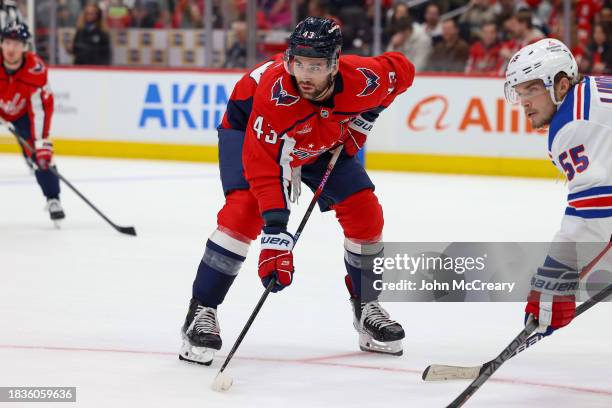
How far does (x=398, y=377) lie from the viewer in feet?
11.8

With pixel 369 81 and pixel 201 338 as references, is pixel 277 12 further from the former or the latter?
pixel 201 338

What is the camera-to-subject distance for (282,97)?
3.51 metres

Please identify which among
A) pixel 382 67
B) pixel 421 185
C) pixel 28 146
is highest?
pixel 382 67

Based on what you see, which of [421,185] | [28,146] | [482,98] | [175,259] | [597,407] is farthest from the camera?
[482,98]

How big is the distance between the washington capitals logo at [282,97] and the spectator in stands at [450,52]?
21.3 feet

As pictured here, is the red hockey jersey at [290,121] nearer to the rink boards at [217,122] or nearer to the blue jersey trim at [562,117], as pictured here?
the blue jersey trim at [562,117]

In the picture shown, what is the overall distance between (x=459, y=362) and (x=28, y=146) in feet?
13.1

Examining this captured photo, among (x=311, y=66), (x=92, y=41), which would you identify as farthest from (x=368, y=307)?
(x=92, y=41)

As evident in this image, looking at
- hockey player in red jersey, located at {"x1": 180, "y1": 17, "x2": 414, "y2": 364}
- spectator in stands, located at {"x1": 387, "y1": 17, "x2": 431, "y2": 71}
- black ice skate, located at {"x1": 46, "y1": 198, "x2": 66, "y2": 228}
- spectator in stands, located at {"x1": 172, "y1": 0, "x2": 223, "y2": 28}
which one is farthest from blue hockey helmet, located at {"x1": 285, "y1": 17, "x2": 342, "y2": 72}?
spectator in stands, located at {"x1": 172, "y1": 0, "x2": 223, "y2": 28}

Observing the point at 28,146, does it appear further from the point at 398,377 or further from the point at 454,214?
the point at 398,377

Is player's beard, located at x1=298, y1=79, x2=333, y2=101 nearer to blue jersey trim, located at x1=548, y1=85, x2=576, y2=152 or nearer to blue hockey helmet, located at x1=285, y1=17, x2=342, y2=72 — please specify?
blue hockey helmet, located at x1=285, y1=17, x2=342, y2=72

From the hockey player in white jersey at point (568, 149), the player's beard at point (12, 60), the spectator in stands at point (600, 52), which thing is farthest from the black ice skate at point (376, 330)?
the spectator in stands at point (600, 52)

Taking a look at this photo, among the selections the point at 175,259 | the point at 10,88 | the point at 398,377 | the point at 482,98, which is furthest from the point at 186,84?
the point at 398,377

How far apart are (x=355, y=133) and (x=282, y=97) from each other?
0.46 m
